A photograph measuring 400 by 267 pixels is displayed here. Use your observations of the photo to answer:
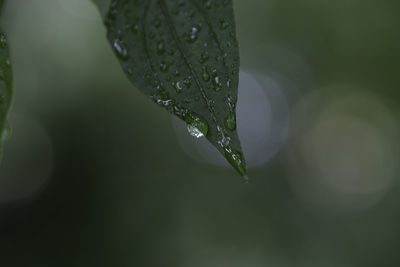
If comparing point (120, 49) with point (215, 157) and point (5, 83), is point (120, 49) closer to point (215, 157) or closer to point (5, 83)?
point (5, 83)

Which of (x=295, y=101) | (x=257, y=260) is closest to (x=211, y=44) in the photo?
(x=257, y=260)

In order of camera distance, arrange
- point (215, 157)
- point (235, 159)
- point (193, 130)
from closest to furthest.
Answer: point (235, 159), point (193, 130), point (215, 157)

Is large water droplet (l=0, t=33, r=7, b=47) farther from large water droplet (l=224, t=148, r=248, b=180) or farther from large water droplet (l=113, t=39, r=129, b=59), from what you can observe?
large water droplet (l=224, t=148, r=248, b=180)

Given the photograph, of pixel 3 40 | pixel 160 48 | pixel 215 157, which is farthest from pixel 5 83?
pixel 215 157

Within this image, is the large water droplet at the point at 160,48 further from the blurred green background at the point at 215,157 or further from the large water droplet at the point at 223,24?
the blurred green background at the point at 215,157

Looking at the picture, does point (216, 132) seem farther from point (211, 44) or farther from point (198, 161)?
point (198, 161)

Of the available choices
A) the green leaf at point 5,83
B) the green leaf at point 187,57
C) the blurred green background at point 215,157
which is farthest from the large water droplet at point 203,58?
the blurred green background at point 215,157
